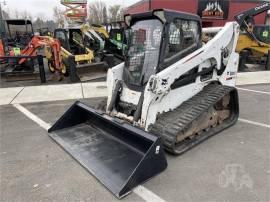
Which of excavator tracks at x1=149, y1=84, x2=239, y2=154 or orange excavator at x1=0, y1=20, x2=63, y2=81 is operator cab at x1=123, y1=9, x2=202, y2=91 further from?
orange excavator at x1=0, y1=20, x2=63, y2=81

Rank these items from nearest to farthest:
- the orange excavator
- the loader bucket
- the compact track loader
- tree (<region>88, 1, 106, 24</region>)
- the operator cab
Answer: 1. the loader bucket
2. the compact track loader
3. the operator cab
4. the orange excavator
5. tree (<region>88, 1, 106, 24</region>)

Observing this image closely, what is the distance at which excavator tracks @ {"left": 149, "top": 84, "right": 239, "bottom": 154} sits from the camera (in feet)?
12.0

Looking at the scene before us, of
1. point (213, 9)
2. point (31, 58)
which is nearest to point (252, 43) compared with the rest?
point (31, 58)

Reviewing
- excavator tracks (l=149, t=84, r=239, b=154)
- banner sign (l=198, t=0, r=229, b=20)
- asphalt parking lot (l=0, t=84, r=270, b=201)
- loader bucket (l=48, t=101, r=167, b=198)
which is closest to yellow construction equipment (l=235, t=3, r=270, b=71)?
excavator tracks (l=149, t=84, r=239, b=154)

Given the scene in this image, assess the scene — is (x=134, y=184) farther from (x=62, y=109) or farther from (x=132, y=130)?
(x=62, y=109)

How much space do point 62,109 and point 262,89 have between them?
6425mm

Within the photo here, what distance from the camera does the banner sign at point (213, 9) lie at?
22094 millimetres

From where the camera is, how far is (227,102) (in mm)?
5016

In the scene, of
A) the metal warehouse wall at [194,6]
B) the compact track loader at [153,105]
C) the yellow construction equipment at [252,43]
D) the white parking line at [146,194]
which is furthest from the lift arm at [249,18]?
the metal warehouse wall at [194,6]

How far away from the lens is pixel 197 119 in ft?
13.3

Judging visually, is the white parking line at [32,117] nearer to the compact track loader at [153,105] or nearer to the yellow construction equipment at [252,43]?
the compact track loader at [153,105]

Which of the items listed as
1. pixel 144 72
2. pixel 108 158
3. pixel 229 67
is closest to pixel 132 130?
Answer: pixel 108 158

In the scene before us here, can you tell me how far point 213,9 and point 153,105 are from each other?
21.5 meters

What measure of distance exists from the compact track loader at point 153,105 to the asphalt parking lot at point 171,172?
156mm
